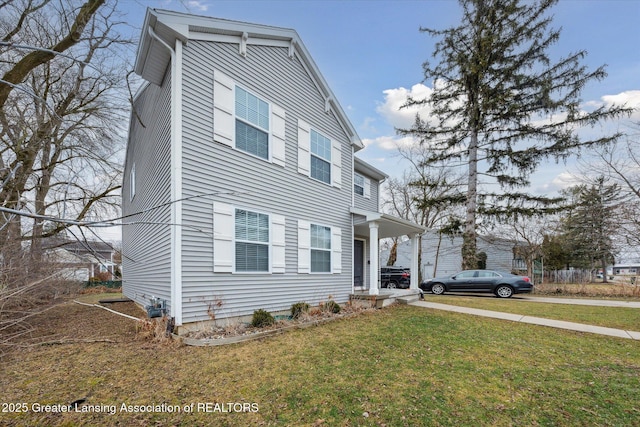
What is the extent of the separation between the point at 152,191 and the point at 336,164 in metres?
5.48

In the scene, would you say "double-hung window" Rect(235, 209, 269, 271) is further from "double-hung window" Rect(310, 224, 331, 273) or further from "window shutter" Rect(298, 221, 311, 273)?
"double-hung window" Rect(310, 224, 331, 273)

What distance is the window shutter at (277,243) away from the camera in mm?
7480

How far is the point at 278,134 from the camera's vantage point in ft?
26.1

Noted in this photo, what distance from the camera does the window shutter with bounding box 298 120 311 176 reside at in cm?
867

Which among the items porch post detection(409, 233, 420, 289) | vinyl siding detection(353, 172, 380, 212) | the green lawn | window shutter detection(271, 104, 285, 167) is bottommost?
the green lawn

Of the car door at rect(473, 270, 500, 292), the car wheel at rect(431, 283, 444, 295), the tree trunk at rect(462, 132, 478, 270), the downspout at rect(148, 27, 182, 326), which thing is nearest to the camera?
the downspout at rect(148, 27, 182, 326)

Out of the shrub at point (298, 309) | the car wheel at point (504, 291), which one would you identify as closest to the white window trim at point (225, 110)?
the shrub at point (298, 309)

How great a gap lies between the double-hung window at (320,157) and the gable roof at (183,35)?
2499 mm

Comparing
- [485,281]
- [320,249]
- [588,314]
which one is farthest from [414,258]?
[588,314]

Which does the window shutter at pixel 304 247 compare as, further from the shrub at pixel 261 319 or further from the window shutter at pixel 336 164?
the window shutter at pixel 336 164

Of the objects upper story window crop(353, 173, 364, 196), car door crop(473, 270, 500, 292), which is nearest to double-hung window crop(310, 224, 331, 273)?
upper story window crop(353, 173, 364, 196)

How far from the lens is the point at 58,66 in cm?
1030

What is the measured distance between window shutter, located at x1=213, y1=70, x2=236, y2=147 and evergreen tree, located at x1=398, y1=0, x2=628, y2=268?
14424mm

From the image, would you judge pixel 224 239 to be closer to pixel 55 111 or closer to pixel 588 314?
Result: pixel 55 111
